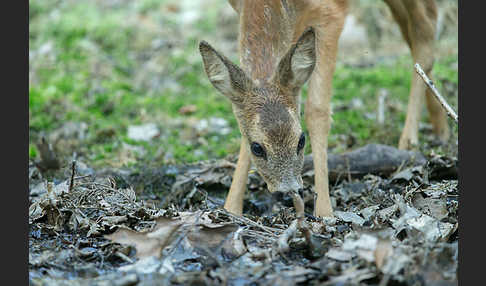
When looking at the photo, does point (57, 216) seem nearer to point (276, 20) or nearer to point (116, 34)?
point (276, 20)

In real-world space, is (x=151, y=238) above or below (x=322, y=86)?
below

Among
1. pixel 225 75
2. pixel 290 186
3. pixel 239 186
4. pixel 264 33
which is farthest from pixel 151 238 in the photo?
pixel 264 33

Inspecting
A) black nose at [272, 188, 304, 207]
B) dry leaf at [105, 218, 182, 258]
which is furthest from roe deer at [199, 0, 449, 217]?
dry leaf at [105, 218, 182, 258]

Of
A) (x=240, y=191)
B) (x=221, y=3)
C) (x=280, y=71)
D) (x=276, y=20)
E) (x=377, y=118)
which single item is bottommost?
(x=240, y=191)

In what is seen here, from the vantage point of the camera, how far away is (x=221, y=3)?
43.9 feet

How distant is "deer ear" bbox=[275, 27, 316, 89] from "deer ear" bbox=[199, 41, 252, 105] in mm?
303

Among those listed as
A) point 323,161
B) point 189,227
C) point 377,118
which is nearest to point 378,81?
point 377,118

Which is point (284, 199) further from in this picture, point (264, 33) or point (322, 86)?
point (264, 33)

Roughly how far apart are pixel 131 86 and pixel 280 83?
535 centimetres

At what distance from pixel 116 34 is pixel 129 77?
1905mm

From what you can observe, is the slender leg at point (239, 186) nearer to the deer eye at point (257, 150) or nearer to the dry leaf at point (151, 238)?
the deer eye at point (257, 150)

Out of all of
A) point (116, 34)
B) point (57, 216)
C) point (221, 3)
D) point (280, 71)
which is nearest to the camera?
point (57, 216)

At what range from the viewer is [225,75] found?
16.4 ft

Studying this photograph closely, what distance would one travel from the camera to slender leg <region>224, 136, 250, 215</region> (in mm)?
5664
